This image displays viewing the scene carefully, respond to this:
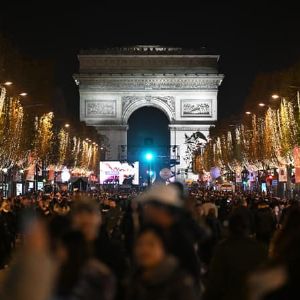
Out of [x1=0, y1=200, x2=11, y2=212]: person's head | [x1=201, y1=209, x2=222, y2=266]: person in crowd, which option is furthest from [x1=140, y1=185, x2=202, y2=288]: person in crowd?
[x1=0, y1=200, x2=11, y2=212]: person's head

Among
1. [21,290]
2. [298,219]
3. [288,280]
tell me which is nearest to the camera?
[21,290]

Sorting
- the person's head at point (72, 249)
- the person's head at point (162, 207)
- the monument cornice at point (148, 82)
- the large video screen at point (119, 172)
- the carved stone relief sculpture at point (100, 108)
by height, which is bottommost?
the person's head at point (72, 249)

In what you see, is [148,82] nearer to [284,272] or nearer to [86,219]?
[86,219]

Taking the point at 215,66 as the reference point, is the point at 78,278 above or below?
below

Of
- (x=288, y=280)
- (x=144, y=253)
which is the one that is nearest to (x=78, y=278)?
(x=144, y=253)

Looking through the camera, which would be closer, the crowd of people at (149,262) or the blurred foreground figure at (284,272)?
the crowd of people at (149,262)

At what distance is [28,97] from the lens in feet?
207

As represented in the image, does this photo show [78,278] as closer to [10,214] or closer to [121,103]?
[10,214]

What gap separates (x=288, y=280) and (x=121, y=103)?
118710 mm

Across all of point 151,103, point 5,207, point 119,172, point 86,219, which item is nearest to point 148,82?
point 151,103

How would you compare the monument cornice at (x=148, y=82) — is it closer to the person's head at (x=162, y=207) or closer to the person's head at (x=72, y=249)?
the person's head at (x=162, y=207)

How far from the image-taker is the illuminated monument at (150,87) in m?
125

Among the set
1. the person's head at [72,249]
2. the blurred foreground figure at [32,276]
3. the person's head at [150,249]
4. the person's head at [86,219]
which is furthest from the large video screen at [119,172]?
→ the blurred foreground figure at [32,276]

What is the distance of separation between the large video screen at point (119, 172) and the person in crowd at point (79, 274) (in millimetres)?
69587
